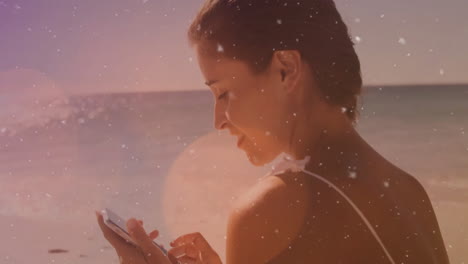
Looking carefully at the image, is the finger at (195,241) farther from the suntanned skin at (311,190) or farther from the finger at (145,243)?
the suntanned skin at (311,190)

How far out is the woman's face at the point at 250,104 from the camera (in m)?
1.55

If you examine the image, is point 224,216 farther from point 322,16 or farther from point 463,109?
point 463,109

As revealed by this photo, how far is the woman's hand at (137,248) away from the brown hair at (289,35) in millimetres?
522

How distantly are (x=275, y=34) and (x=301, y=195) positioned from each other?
406mm

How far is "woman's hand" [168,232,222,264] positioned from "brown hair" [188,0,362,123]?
0.70 m

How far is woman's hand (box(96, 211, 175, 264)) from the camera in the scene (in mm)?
1636

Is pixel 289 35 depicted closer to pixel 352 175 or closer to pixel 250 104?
pixel 250 104

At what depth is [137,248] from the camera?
1.66m

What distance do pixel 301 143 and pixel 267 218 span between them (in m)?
0.24

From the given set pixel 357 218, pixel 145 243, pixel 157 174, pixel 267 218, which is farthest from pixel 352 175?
pixel 157 174

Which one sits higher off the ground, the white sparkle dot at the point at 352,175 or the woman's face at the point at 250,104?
the woman's face at the point at 250,104

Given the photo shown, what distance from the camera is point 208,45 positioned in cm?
162

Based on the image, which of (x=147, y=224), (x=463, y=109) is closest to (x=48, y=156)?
(x=147, y=224)

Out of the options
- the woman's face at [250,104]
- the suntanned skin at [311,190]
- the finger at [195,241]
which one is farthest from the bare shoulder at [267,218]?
the finger at [195,241]
